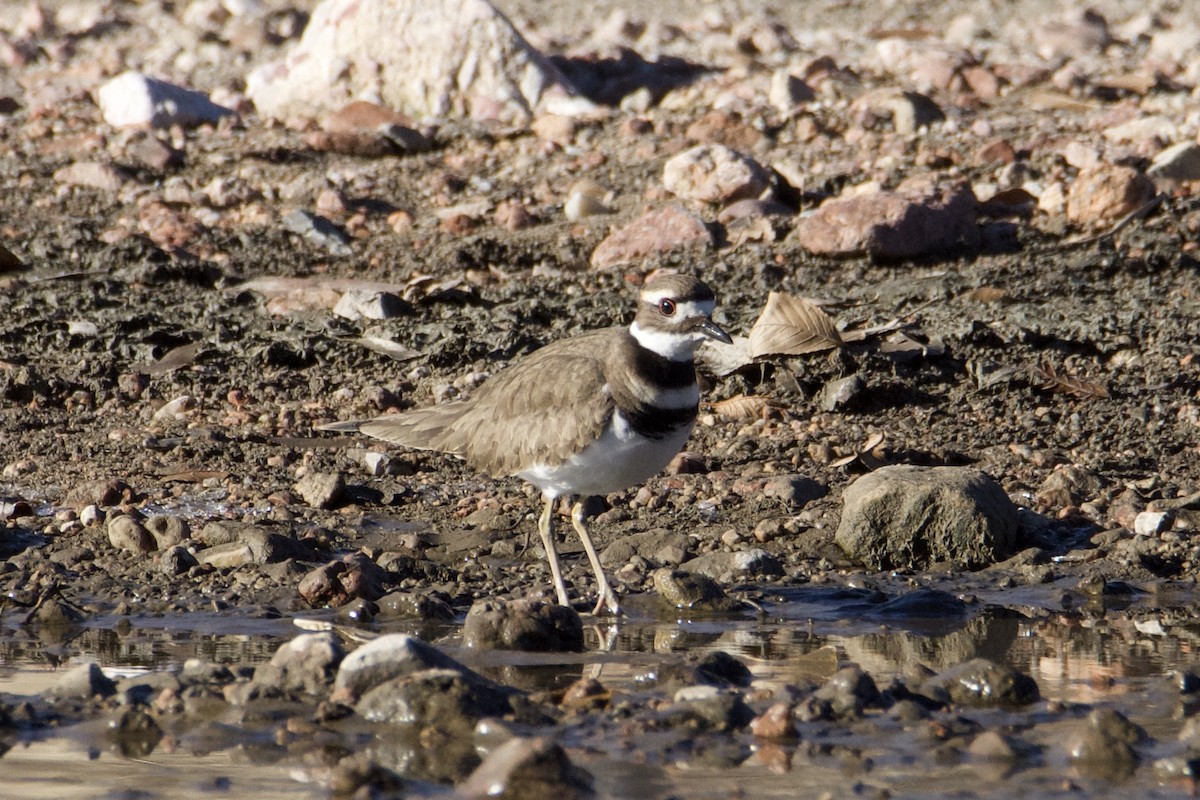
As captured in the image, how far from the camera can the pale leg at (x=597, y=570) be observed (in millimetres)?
6238

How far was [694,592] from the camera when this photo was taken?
6.21 metres

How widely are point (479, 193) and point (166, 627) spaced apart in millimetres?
5798

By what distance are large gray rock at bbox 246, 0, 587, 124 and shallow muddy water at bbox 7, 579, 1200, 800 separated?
6.98m

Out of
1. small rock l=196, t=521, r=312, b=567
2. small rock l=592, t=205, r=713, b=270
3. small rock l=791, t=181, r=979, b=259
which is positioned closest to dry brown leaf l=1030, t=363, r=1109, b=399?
small rock l=791, t=181, r=979, b=259

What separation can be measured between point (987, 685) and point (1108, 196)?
5.88 meters

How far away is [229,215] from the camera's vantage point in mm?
11008

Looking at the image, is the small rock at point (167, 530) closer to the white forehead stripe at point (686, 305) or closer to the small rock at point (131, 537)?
the small rock at point (131, 537)

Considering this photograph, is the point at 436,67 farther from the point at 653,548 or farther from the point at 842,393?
the point at 653,548

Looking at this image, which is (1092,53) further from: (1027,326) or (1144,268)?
(1027,326)

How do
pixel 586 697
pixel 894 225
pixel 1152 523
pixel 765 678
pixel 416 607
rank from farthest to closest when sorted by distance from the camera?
pixel 894 225
pixel 1152 523
pixel 416 607
pixel 765 678
pixel 586 697

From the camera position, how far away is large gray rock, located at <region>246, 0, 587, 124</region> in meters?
12.4

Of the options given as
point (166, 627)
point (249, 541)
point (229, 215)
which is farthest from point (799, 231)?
point (166, 627)

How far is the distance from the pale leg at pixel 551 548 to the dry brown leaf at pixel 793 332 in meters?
2.06

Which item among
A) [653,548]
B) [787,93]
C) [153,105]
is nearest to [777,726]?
[653,548]
